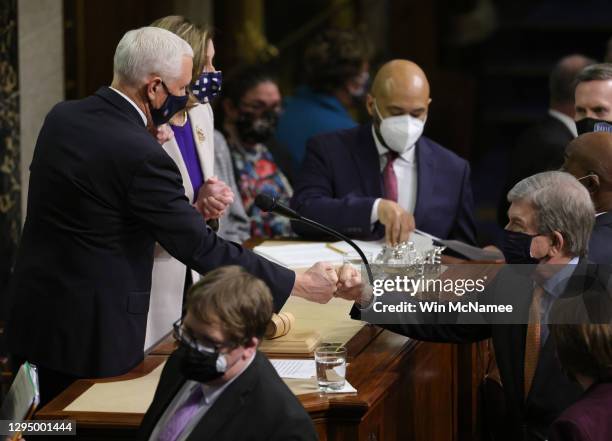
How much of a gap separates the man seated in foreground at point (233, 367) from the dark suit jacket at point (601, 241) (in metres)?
1.25

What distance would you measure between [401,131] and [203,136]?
38.9 inches

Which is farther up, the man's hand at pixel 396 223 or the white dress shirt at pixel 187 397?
the man's hand at pixel 396 223

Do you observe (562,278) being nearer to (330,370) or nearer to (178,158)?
(330,370)

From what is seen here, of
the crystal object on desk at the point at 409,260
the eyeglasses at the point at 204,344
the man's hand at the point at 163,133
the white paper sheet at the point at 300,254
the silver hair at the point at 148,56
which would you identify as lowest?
the white paper sheet at the point at 300,254

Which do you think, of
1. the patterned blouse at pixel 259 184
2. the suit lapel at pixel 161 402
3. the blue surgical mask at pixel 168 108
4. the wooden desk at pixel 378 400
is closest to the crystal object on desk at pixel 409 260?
the wooden desk at pixel 378 400

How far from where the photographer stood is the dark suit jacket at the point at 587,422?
266 centimetres

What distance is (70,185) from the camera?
11.5 feet

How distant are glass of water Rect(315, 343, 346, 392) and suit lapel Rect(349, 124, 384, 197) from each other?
1943 mm

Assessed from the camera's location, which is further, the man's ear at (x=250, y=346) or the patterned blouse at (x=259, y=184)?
the patterned blouse at (x=259, y=184)

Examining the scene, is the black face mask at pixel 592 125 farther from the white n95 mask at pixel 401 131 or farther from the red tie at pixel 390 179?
the red tie at pixel 390 179

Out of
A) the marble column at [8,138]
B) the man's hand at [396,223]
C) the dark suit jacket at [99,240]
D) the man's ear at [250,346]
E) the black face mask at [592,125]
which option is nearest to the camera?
the man's ear at [250,346]

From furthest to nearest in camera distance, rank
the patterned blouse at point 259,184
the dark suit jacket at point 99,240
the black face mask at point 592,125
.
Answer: the patterned blouse at point 259,184 < the black face mask at point 592,125 < the dark suit jacket at point 99,240

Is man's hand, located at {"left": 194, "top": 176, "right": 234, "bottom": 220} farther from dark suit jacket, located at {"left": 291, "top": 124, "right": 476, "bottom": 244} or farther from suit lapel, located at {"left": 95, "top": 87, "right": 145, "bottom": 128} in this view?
dark suit jacket, located at {"left": 291, "top": 124, "right": 476, "bottom": 244}

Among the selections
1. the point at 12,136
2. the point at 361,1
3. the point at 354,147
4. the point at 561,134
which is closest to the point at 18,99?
the point at 12,136
